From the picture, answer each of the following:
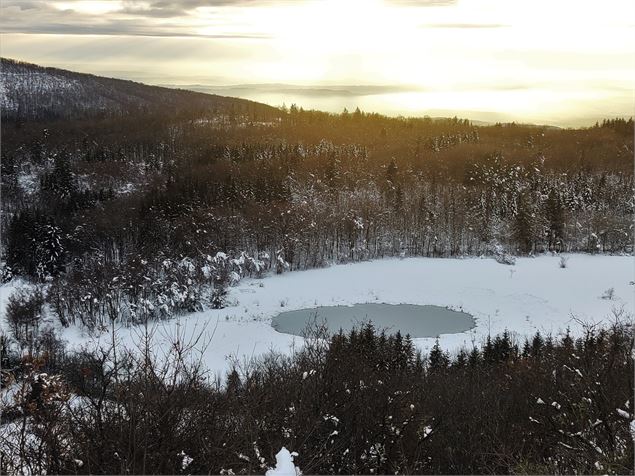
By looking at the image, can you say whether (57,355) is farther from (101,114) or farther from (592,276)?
(101,114)

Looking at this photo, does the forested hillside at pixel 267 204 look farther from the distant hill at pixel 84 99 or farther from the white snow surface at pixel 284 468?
the distant hill at pixel 84 99

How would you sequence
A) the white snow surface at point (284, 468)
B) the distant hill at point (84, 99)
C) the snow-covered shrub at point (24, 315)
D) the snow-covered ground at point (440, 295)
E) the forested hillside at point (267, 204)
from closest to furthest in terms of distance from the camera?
the white snow surface at point (284, 468), the snow-covered shrub at point (24, 315), the snow-covered ground at point (440, 295), the forested hillside at point (267, 204), the distant hill at point (84, 99)

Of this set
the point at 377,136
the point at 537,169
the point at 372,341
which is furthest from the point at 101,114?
the point at 372,341

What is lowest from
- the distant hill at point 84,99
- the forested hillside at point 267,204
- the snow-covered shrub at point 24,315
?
the snow-covered shrub at point 24,315

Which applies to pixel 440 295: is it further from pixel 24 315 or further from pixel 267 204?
pixel 24 315

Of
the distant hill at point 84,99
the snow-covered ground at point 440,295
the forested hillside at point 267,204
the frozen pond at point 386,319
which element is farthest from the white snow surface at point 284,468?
the distant hill at point 84,99

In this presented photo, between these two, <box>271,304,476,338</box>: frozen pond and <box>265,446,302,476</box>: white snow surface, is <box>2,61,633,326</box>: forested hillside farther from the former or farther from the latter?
<box>265,446,302,476</box>: white snow surface

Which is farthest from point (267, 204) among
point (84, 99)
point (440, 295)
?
point (84, 99)
